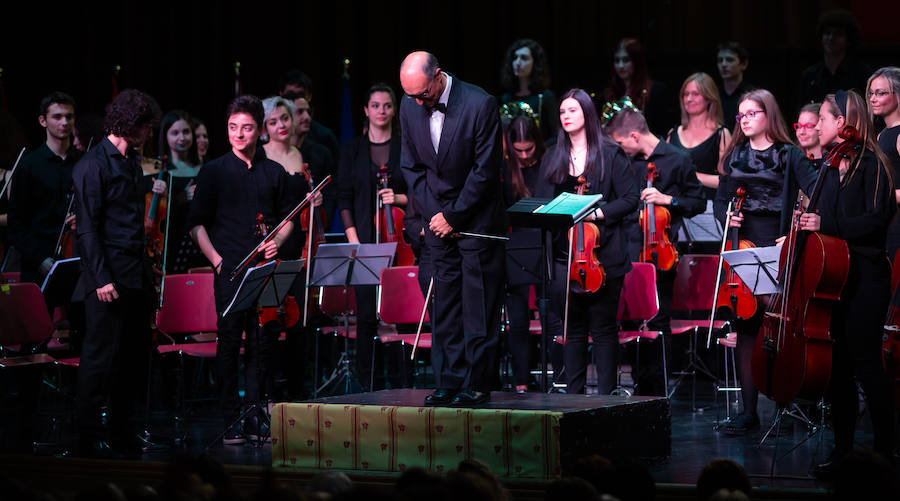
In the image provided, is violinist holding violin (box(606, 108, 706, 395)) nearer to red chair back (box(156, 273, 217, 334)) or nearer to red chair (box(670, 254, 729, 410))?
red chair (box(670, 254, 729, 410))

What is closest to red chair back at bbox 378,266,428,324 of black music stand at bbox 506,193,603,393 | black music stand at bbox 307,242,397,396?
black music stand at bbox 307,242,397,396

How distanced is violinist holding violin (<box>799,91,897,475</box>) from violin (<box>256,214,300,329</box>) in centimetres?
242

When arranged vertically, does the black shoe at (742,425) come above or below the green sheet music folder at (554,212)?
below

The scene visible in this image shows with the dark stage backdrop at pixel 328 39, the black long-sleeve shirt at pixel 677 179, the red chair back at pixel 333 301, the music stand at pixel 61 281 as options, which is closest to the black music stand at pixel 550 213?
the black long-sleeve shirt at pixel 677 179

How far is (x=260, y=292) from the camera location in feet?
15.7

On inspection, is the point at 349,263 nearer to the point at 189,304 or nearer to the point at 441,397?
the point at 189,304

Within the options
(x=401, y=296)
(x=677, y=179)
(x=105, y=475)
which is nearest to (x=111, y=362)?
(x=105, y=475)

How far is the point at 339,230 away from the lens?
769cm

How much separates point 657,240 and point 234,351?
8.15 feet

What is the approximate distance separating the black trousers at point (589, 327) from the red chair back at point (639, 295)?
1.67 ft

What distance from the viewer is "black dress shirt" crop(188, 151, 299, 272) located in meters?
5.10

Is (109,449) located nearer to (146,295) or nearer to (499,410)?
(146,295)

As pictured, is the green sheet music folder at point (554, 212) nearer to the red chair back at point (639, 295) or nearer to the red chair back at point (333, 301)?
the red chair back at point (639, 295)

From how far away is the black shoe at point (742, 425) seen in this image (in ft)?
16.7
